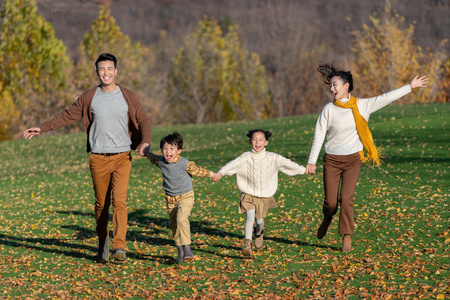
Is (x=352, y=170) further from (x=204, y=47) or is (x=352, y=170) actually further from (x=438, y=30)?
(x=438, y=30)

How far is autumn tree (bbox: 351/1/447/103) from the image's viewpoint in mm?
47719

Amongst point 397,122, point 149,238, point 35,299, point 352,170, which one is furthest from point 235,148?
point 35,299

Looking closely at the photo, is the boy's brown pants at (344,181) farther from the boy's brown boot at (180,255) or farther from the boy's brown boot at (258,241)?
the boy's brown boot at (180,255)

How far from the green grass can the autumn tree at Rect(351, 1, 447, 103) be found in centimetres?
2984

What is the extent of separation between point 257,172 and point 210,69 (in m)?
60.2

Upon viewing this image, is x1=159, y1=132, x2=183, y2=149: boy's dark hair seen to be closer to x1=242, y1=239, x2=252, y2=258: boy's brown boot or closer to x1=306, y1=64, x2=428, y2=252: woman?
x1=242, y1=239, x2=252, y2=258: boy's brown boot

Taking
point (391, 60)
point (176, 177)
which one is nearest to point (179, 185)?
point (176, 177)

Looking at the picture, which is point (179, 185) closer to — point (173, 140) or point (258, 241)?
point (173, 140)

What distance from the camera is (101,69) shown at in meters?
7.85

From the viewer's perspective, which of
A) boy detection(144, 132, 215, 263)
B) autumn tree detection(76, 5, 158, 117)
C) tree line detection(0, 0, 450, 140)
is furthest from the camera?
autumn tree detection(76, 5, 158, 117)

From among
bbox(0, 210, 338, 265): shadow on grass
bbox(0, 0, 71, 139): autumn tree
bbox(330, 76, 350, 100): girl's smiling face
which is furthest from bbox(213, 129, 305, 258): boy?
bbox(0, 0, 71, 139): autumn tree

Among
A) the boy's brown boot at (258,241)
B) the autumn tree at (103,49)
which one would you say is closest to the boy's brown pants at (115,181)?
the boy's brown boot at (258,241)

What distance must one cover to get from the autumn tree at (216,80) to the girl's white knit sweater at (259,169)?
55.8 metres

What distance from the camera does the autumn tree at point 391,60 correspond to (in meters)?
47.7
